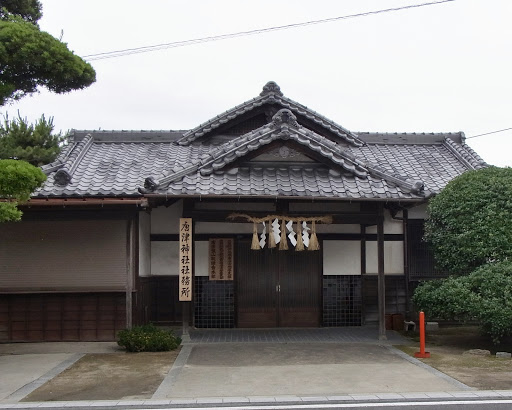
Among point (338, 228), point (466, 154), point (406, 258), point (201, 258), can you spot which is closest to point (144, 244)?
point (201, 258)

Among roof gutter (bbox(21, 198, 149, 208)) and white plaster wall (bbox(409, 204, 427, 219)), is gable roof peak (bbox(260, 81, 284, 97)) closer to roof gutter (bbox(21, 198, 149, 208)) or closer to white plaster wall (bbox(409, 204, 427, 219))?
white plaster wall (bbox(409, 204, 427, 219))

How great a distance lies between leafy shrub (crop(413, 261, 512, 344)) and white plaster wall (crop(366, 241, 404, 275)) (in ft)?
11.0

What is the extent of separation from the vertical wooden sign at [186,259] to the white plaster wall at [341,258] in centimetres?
435

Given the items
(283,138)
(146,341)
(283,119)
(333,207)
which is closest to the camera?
(146,341)

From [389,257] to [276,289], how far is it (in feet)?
11.5

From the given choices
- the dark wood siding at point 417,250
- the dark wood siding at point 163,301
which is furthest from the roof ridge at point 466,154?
the dark wood siding at point 163,301

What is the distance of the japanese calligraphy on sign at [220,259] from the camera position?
16094 millimetres

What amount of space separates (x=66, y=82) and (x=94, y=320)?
19.8 ft

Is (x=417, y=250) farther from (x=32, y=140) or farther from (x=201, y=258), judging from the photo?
(x=32, y=140)

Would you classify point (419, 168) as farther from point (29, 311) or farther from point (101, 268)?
point (29, 311)

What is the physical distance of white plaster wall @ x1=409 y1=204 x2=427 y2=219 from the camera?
16.8m

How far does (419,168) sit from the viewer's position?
59.3ft

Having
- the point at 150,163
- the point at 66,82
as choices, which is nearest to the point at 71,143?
the point at 150,163

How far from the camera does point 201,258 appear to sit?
16.2 metres
